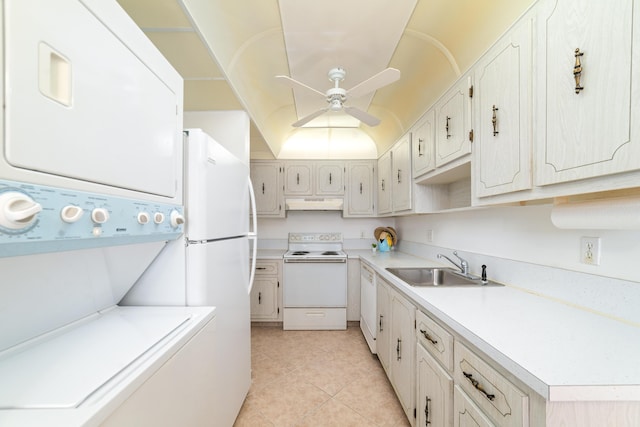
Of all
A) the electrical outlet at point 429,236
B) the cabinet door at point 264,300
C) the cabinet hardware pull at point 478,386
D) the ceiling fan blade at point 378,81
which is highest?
the ceiling fan blade at point 378,81

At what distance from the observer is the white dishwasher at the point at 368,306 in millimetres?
2537

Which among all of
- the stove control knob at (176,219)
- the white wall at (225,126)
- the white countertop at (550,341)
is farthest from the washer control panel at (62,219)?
the white wall at (225,126)

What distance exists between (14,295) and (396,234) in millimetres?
3647

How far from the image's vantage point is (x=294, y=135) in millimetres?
3834

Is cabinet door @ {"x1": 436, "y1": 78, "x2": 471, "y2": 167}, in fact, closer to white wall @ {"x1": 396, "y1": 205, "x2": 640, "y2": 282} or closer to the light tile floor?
white wall @ {"x1": 396, "y1": 205, "x2": 640, "y2": 282}

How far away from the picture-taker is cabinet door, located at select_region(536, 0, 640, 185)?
2.41 ft

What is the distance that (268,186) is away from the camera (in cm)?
369

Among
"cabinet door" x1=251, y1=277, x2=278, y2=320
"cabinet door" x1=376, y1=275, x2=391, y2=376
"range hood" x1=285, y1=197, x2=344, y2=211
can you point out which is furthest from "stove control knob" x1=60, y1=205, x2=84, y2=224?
"range hood" x1=285, y1=197, x2=344, y2=211

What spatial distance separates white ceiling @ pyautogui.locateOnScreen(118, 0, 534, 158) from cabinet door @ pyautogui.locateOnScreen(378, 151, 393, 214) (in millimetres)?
598

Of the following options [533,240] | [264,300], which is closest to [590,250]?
[533,240]

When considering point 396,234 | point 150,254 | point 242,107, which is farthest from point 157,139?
point 396,234

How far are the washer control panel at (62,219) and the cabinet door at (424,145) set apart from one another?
6.07 ft

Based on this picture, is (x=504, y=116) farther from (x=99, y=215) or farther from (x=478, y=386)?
(x=99, y=215)

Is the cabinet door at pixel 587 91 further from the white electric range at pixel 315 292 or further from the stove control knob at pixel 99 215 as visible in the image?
the white electric range at pixel 315 292
